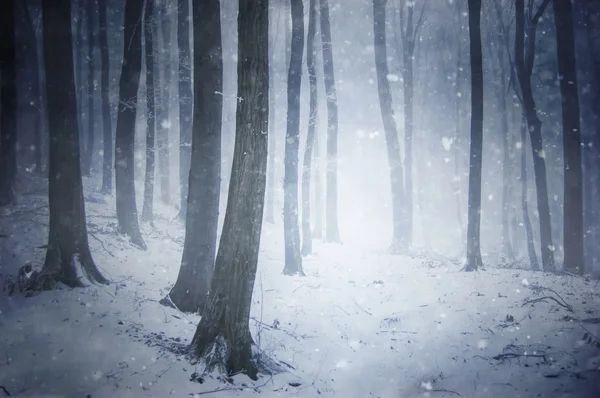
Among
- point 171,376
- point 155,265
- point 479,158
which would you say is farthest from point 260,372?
point 479,158

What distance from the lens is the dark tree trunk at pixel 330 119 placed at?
645 inches

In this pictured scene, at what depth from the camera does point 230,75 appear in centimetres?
2962

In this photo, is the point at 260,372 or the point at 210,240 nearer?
the point at 260,372

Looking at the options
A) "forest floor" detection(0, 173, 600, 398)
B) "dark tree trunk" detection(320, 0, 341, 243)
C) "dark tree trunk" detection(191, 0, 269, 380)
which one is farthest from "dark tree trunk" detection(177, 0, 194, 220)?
"dark tree trunk" detection(191, 0, 269, 380)

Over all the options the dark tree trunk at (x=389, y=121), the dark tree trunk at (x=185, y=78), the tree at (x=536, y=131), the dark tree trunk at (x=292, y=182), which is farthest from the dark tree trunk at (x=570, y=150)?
the dark tree trunk at (x=185, y=78)

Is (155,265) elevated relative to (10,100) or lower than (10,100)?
lower

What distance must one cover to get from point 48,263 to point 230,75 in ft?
85.0

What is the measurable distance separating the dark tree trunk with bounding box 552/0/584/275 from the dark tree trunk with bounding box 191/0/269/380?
12.5 meters

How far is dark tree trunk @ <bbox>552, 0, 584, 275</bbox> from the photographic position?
1191cm

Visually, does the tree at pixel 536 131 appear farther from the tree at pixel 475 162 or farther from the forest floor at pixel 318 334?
the forest floor at pixel 318 334

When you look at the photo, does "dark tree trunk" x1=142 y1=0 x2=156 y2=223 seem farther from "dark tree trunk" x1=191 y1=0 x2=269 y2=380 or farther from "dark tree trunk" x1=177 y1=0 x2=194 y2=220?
"dark tree trunk" x1=191 y1=0 x2=269 y2=380

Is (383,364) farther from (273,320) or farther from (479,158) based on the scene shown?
(479,158)

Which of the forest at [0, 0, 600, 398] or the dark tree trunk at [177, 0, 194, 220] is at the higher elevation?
the dark tree trunk at [177, 0, 194, 220]

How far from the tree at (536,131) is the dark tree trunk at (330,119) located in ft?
28.0
